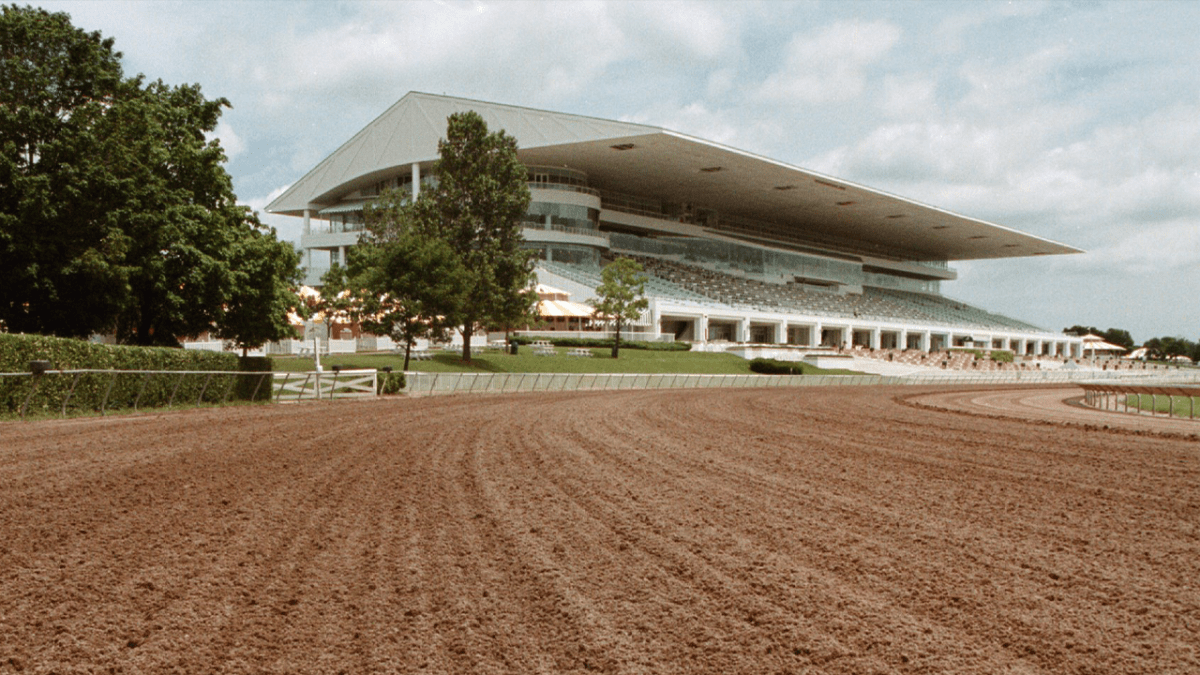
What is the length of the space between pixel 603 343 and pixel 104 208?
35887 millimetres

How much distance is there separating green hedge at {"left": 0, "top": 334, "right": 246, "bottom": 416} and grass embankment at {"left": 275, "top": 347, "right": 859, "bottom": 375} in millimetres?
12318

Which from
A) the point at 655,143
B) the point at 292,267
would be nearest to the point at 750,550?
the point at 292,267

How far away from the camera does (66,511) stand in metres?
7.66

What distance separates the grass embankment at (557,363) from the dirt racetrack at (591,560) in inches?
952

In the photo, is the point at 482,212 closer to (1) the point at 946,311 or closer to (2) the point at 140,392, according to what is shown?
(2) the point at 140,392

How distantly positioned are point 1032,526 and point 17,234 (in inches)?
828

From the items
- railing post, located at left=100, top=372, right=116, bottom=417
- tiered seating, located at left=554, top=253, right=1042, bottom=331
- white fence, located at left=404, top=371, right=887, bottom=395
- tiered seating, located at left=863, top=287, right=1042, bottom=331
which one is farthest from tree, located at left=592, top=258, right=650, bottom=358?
tiered seating, located at left=863, top=287, right=1042, bottom=331

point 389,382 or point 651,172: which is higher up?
point 651,172

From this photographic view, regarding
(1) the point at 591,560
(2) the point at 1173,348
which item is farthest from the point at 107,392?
(2) the point at 1173,348

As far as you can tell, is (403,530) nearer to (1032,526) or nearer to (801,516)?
(801,516)

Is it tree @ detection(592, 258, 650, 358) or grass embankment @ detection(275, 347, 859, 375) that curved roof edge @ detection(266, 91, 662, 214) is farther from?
grass embankment @ detection(275, 347, 859, 375)

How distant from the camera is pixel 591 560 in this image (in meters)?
6.10

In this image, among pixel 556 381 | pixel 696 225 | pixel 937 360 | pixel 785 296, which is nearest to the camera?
pixel 556 381

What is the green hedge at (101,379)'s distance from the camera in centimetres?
1505
